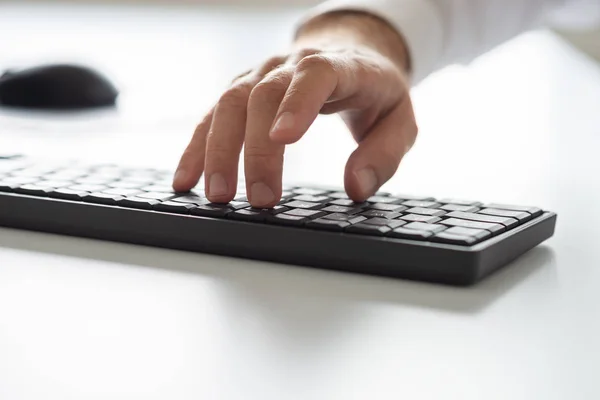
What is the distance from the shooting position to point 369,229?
500 mm

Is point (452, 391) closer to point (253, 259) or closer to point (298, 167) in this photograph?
point (253, 259)

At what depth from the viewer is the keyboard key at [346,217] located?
0.53 metres

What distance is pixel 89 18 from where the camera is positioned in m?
2.31

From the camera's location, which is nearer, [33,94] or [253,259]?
[253,259]

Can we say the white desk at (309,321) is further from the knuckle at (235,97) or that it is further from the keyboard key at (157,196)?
the knuckle at (235,97)

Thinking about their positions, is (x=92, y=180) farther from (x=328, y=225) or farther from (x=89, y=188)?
(x=328, y=225)

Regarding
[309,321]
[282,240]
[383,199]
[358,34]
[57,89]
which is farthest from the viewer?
[57,89]

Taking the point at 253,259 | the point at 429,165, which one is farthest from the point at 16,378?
the point at 429,165

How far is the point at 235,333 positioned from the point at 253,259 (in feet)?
0.46

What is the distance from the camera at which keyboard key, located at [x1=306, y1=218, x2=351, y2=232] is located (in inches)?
20.0

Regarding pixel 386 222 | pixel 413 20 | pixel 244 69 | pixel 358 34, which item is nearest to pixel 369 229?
pixel 386 222

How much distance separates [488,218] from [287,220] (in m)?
0.14

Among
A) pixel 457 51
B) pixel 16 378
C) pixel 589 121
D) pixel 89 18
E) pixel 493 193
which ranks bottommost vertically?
pixel 16 378

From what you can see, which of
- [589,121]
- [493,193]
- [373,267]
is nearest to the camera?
[373,267]
